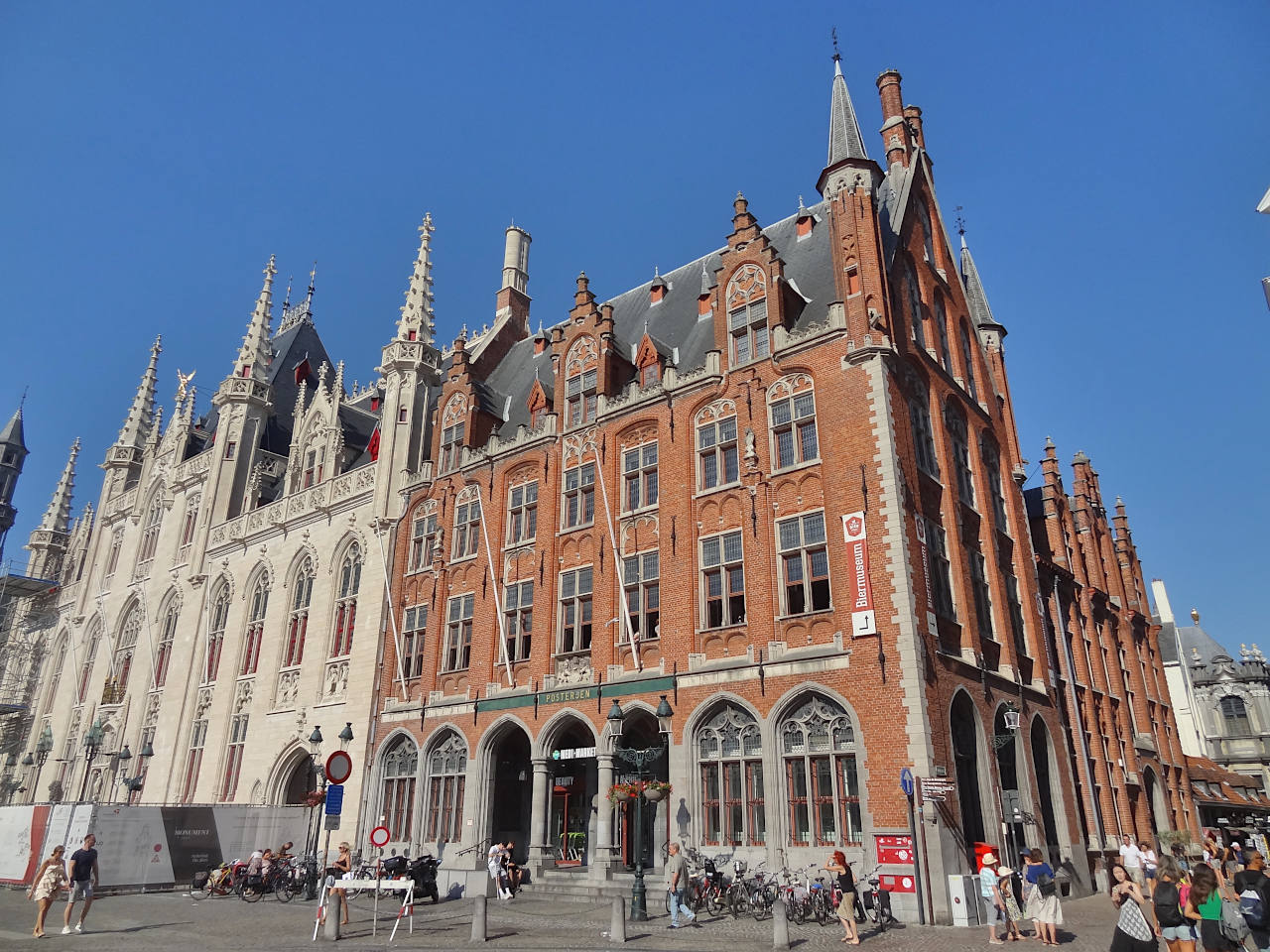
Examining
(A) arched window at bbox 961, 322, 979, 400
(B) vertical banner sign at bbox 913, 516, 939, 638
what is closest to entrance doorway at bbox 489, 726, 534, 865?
(B) vertical banner sign at bbox 913, 516, 939, 638

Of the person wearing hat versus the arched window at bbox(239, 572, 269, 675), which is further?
the arched window at bbox(239, 572, 269, 675)

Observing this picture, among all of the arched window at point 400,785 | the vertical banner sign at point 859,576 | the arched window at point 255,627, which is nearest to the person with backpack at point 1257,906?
the vertical banner sign at point 859,576

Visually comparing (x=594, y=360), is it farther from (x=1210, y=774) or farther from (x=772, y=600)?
(x=1210, y=774)

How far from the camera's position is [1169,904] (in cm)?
937

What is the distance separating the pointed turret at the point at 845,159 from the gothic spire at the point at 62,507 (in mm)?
58184

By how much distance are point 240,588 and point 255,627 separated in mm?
2274

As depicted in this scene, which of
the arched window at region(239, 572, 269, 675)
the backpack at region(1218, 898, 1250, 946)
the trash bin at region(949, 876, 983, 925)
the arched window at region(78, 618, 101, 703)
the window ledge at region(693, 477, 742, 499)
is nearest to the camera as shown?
the backpack at region(1218, 898, 1250, 946)

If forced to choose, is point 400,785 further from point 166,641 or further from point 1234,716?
point 1234,716

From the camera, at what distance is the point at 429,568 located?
3133 cm

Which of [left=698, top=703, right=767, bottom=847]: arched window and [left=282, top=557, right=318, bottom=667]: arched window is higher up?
[left=282, top=557, right=318, bottom=667]: arched window

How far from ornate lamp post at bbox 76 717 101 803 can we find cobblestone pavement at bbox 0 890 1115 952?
663 inches

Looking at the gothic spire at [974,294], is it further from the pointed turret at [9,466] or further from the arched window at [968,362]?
the pointed turret at [9,466]

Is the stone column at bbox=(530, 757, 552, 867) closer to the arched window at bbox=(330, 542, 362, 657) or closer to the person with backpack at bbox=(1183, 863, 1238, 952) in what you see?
the arched window at bbox=(330, 542, 362, 657)

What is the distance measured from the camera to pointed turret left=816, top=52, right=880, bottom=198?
2609 cm
